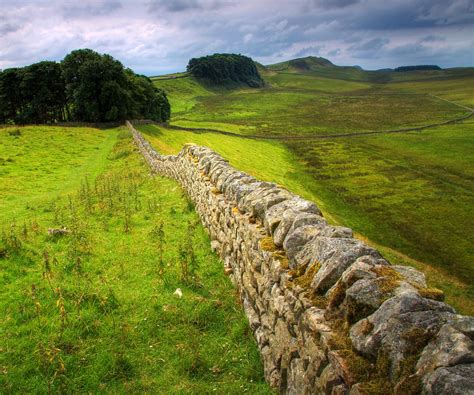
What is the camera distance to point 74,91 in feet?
201

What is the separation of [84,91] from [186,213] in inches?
2133

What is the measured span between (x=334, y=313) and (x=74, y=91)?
65029 millimetres

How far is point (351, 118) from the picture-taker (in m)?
111

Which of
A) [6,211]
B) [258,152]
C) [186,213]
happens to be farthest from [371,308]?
[258,152]

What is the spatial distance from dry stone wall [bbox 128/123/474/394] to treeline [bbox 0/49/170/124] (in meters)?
58.5

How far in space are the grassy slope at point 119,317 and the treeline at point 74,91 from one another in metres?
52.5

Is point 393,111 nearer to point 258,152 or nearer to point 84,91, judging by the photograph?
point 258,152

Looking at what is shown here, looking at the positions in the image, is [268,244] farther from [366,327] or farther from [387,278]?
[366,327]

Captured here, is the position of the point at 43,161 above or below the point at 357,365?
below

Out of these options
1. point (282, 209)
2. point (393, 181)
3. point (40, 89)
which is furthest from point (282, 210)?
point (40, 89)

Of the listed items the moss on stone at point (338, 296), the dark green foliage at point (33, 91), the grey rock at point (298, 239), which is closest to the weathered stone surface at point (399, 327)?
the moss on stone at point (338, 296)

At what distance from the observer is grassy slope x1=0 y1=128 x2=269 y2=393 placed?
20.7 feet

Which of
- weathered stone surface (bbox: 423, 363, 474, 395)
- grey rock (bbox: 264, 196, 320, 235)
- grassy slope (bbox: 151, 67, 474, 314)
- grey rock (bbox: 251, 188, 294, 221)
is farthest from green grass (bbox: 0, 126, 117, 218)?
weathered stone surface (bbox: 423, 363, 474, 395)

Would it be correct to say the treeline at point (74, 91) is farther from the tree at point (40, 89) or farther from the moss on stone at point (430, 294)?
the moss on stone at point (430, 294)
